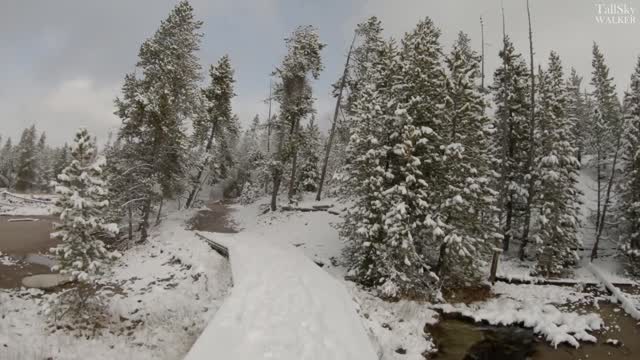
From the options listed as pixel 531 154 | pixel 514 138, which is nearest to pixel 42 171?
pixel 514 138

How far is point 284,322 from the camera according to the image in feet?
30.4

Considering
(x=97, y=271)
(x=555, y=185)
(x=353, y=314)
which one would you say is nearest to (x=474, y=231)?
(x=555, y=185)

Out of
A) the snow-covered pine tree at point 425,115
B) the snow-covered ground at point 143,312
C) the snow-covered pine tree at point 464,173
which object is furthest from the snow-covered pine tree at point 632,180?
the snow-covered ground at point 143,312

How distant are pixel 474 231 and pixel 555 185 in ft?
29.0

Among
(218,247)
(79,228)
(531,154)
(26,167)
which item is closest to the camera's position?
(79,228)

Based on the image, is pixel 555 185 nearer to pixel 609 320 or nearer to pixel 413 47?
pixel 609 320

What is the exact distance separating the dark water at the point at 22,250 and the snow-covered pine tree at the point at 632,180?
33.2 metres

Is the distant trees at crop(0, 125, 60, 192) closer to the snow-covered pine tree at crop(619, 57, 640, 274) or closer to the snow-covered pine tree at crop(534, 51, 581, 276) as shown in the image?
the snow-covered pine tree at crop(534, 51, 581, 276)

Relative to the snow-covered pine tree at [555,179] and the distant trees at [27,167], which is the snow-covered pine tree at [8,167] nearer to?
the distant trees at [27,167]

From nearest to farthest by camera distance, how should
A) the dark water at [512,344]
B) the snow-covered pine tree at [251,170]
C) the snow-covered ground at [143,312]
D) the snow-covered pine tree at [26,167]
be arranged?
the snow-covered ground at [143,312] → the dark water at [512,344] → the snow-covered pine tree at [251,170] → the snow-covered pine tree at [26,167]

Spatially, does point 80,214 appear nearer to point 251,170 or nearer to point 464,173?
point 464,173

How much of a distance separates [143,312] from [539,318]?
16.3 metres

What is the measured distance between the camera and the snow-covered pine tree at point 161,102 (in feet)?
74.5

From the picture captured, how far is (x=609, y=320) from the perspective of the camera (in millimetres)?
17547
